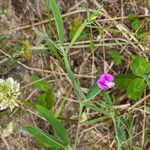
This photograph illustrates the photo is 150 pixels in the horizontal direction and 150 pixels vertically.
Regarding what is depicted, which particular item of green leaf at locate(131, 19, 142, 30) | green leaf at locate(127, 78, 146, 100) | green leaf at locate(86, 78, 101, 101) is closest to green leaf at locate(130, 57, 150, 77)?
green leaf at locate(127, 78, 146, 100)

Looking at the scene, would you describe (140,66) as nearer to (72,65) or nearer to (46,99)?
→ (72,65)

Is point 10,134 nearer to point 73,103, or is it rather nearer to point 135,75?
point 73,103

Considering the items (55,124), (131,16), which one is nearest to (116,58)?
(131,16)

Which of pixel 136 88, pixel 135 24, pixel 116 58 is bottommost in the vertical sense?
pixel 136 88

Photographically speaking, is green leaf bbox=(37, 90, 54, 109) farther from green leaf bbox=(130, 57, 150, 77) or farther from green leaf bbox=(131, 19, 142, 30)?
green leaf bbox=(131, 19, 142, 30)

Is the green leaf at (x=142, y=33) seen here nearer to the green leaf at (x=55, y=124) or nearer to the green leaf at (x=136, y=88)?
the green leaf at (x=136, y=88)

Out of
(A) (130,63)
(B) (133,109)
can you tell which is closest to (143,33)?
(A) (130,63)
